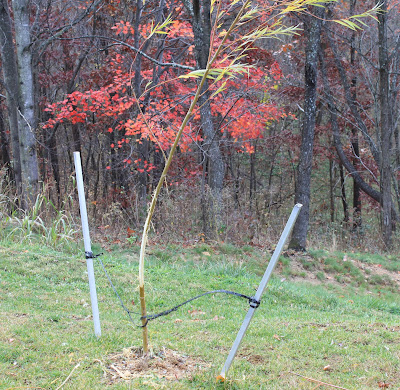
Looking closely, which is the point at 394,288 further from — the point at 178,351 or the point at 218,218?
the point at 178,351

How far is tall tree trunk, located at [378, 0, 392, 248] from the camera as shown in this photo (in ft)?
37.8

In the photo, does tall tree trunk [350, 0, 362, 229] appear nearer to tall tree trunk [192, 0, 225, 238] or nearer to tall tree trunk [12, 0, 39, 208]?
tall tree trunk [192, 0, 225, 238]

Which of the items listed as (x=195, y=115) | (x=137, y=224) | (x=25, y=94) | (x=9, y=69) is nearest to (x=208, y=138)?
(x=195, y=115)

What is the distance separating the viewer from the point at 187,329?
4.21 meters

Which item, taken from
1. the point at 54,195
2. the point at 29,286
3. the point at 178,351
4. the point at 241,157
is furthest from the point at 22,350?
the point at 241,157

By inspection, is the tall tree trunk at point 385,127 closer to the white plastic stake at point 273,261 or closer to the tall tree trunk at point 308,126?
the tall tree trunk at point 308,126

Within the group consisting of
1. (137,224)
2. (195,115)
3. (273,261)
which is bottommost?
(137,224)

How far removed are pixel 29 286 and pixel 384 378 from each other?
4153mm

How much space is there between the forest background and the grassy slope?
7.01 feet

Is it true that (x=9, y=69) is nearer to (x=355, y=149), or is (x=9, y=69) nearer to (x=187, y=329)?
(x=187, y=329)

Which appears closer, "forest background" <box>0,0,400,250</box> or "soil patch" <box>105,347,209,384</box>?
"soil patch" <box>105,347,209,384</box>

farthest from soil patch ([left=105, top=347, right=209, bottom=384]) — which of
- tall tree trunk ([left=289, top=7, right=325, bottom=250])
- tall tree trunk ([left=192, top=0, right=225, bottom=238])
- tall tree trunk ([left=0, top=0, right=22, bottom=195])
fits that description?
tall tree trunk ([left=0, top=0, right=22, bottom=195])

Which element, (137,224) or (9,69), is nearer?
(137,224)

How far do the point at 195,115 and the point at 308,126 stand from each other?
10.7ft
